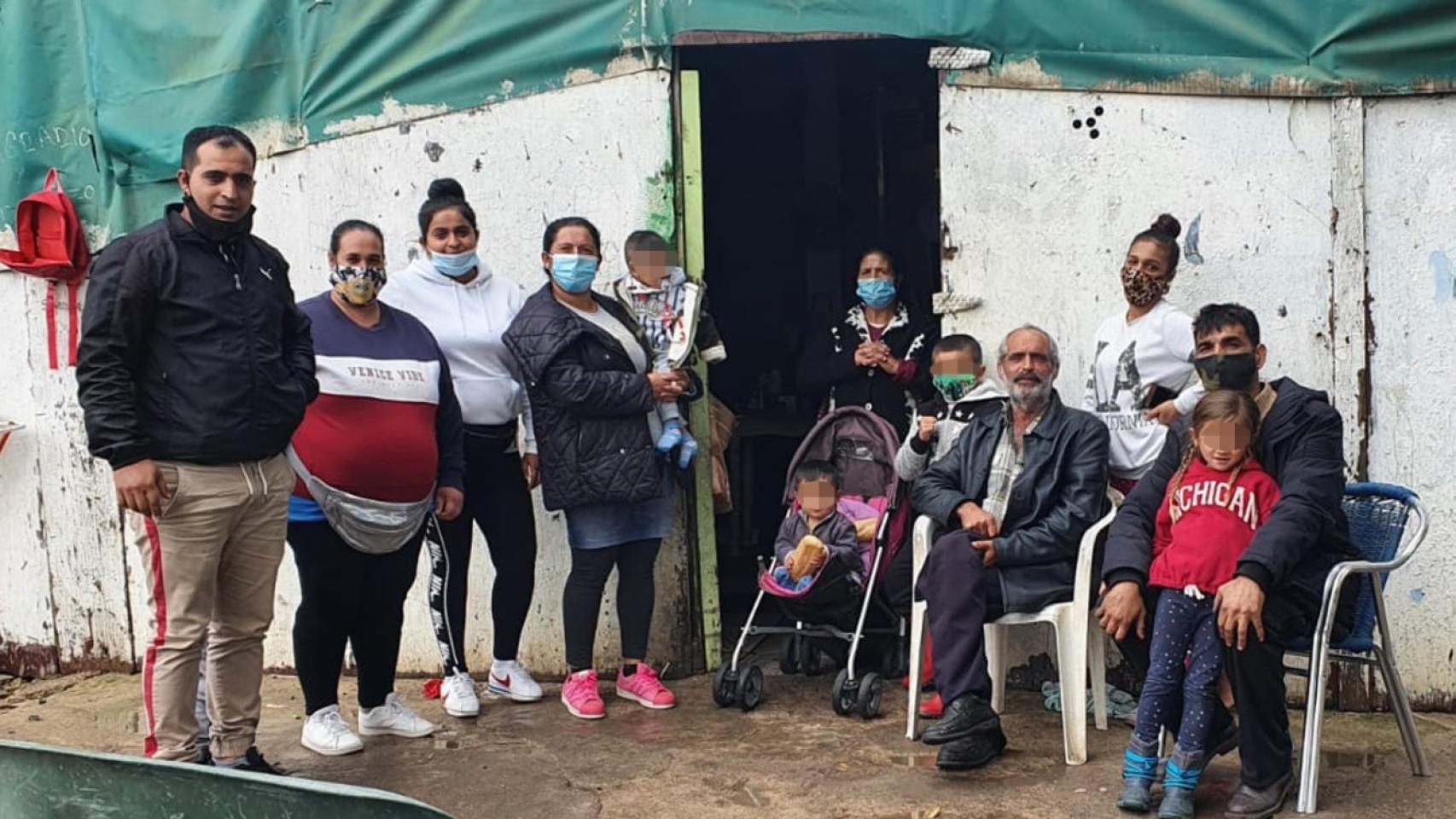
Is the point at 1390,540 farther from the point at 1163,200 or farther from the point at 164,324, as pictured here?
the point at 164,324

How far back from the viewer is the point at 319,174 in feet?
19.4

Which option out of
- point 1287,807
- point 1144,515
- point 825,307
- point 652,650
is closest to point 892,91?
point 825,307

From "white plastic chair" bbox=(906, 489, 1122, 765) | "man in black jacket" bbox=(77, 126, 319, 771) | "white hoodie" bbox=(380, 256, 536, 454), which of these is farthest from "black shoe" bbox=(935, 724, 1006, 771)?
"man in black jacket" bbox=(77, 126, 319, 771)

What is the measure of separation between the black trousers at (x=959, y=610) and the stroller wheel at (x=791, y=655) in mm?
1130

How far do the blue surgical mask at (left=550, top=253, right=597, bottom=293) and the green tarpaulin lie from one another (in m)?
0.88

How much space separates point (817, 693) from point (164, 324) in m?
2.79

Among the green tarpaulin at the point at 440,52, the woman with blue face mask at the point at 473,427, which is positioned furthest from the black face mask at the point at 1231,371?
the woman with blue face mask at the point at 473,427

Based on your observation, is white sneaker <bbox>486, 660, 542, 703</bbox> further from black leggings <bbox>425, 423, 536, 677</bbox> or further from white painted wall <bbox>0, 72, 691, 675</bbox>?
white painted wall <bbox>0, 72, 691, 675</bbox>

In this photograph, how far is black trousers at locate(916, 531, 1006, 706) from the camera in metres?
4.59

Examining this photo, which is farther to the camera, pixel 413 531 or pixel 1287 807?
pixel 413 531

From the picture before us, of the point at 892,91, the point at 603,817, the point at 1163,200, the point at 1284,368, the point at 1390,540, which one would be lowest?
the point at 603,817

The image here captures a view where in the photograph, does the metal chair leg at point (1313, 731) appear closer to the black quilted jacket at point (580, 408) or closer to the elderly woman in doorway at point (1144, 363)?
the elderly woman in doorway at point (1144, 363)

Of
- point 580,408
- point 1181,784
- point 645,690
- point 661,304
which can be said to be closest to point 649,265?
point 661,304

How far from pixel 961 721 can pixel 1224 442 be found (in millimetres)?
1170
